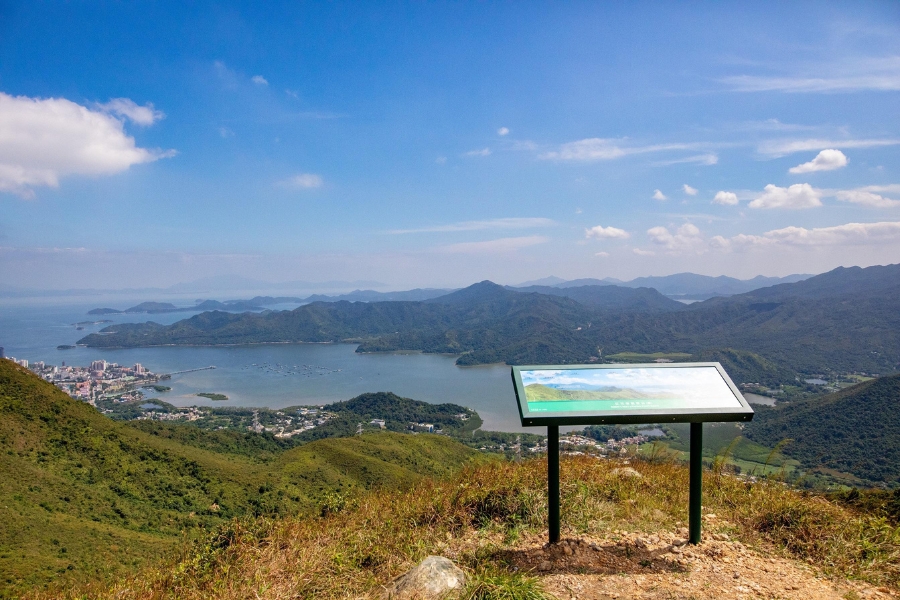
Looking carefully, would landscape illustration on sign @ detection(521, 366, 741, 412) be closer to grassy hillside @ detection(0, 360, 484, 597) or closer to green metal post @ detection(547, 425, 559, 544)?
green metal post @ detection(547, 425, 559, 544)

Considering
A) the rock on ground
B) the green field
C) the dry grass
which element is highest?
the rock on ground

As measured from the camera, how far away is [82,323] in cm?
17625

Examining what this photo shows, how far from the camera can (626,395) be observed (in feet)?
11.5

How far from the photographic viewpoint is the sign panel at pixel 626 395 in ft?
10.7

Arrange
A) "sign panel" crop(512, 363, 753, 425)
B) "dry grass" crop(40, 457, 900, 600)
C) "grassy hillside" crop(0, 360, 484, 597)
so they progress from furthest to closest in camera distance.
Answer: "grassy hillside" crop(0, 360, 484, 597) < "sign panel" crop(512, 363, 753, 425) < "dry grass" crop(40, 457, 900, 600)

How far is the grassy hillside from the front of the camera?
13453mm

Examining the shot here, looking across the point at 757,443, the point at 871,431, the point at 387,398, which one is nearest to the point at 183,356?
the point at 387,398

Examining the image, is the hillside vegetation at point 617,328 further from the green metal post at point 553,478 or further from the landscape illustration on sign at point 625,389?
the green metal post at point 553,478

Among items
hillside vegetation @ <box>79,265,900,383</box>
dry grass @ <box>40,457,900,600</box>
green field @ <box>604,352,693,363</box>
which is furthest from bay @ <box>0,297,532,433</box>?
dry grass @ <box>40,457,900,600</box>

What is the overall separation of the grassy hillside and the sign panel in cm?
1059

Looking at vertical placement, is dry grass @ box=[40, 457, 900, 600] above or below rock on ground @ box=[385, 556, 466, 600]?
below

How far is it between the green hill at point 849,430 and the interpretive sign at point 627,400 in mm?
26292

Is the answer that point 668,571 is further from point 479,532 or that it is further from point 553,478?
point 479,532

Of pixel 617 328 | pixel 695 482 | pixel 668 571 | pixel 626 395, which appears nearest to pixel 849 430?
pixel 695 482
